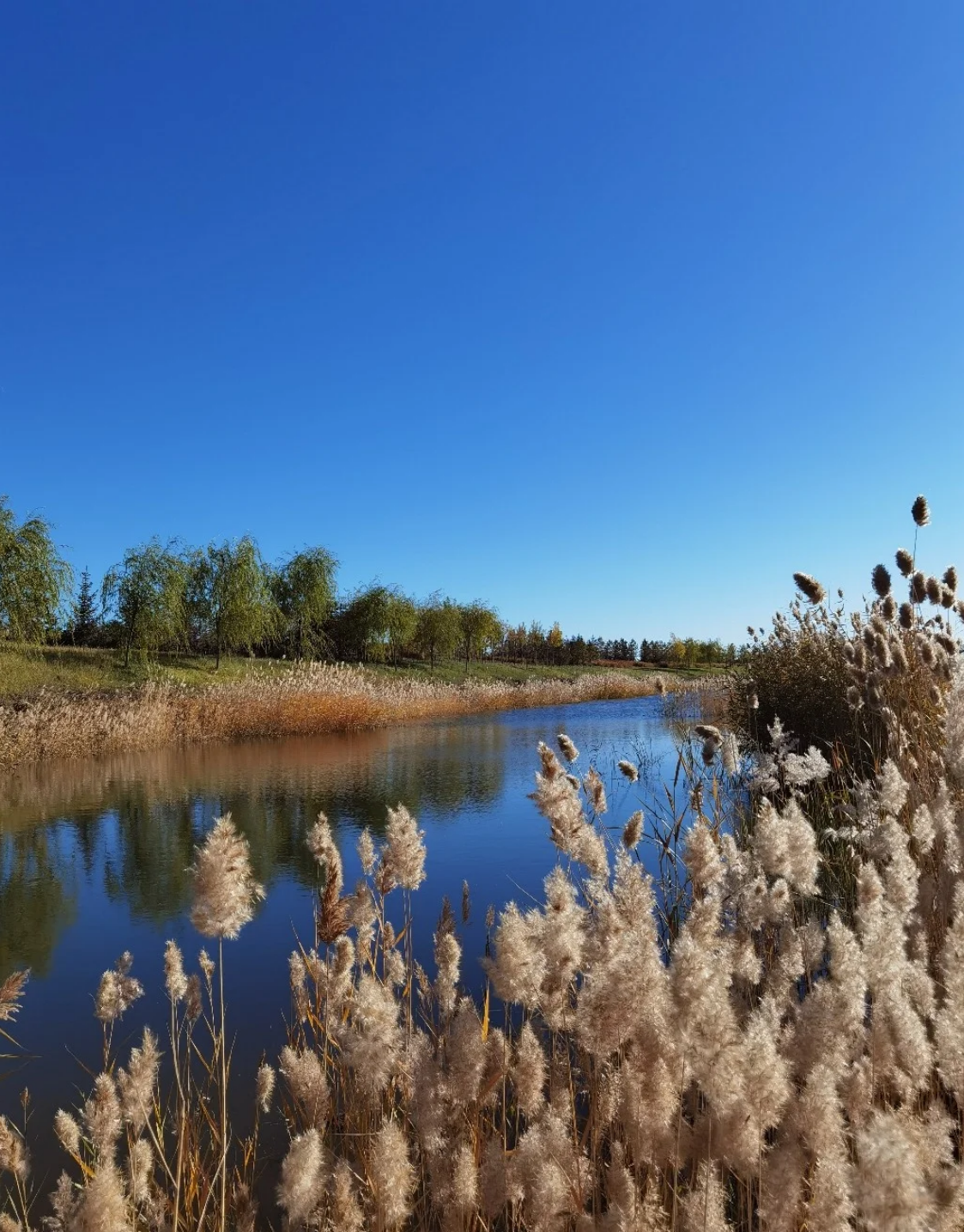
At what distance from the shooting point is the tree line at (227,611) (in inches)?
663

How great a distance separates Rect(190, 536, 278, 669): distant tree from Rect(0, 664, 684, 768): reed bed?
269 inches

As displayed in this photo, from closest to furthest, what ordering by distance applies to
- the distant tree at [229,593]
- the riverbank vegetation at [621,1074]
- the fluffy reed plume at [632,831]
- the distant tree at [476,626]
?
the riverbank vegetation at [621,1074] → the fluffy reed plume at [632,831] → the distant tree at [229,593] → the distant tree at [476,626]

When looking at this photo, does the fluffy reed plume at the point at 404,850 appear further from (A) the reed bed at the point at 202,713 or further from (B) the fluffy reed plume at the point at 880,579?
(A) the reed bed at the point at 202,713

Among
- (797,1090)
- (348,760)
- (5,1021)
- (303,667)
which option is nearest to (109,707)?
(348,760)

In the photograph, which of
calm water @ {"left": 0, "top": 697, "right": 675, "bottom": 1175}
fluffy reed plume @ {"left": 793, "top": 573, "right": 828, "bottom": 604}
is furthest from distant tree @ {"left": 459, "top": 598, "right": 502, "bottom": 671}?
fluffy reed plume @ {"left": 793, "top": 573, "right": 828, "bottom": 604}

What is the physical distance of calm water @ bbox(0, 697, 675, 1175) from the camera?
416 cm

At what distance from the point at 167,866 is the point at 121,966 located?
4.72m

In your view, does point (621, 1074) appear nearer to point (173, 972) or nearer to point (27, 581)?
point (173, 972)

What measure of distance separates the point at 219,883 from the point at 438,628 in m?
38.3

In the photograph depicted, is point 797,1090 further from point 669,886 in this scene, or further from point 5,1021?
point 5,1021

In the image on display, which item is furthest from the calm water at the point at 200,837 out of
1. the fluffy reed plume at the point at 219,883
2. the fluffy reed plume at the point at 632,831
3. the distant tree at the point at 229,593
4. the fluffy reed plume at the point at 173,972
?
the distant tree at the point at 229,593

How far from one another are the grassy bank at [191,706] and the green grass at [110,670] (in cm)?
9

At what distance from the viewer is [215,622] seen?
29.0 meters

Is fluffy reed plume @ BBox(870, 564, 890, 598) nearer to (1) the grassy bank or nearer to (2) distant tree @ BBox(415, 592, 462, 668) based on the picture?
(1) the grassy bank
